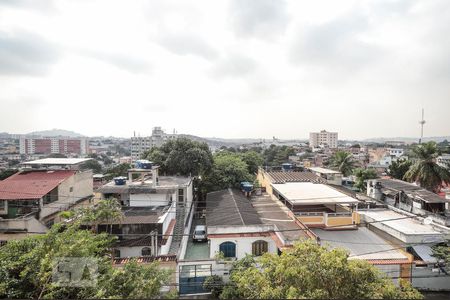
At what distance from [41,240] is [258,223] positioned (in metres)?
12.0

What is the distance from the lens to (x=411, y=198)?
25719 millimetres

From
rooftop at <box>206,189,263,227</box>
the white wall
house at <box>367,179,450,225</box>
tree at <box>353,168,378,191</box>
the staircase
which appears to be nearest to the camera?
the white wall

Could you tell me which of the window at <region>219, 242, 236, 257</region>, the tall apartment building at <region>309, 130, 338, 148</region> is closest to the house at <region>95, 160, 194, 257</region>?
the window at <region>219, 242, 236, 257</region>

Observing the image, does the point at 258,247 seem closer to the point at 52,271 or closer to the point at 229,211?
the point at 229,211

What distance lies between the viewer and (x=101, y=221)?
1577 cm

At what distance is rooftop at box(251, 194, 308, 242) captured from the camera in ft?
57.1

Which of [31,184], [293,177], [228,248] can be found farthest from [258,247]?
A: [31,184]

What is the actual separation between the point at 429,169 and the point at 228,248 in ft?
78.0

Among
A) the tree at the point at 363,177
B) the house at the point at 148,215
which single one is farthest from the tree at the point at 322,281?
the tree at the point at 363,177

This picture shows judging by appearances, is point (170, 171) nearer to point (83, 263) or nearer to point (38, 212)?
point (38, 212)

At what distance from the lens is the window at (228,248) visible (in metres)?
17.5

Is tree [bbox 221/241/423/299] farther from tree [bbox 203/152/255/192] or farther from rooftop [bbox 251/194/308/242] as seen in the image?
tree [bbox 203/152/255/192]

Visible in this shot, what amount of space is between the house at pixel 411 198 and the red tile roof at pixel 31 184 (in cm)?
2878

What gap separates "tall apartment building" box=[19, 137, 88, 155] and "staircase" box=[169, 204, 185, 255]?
540 feet
